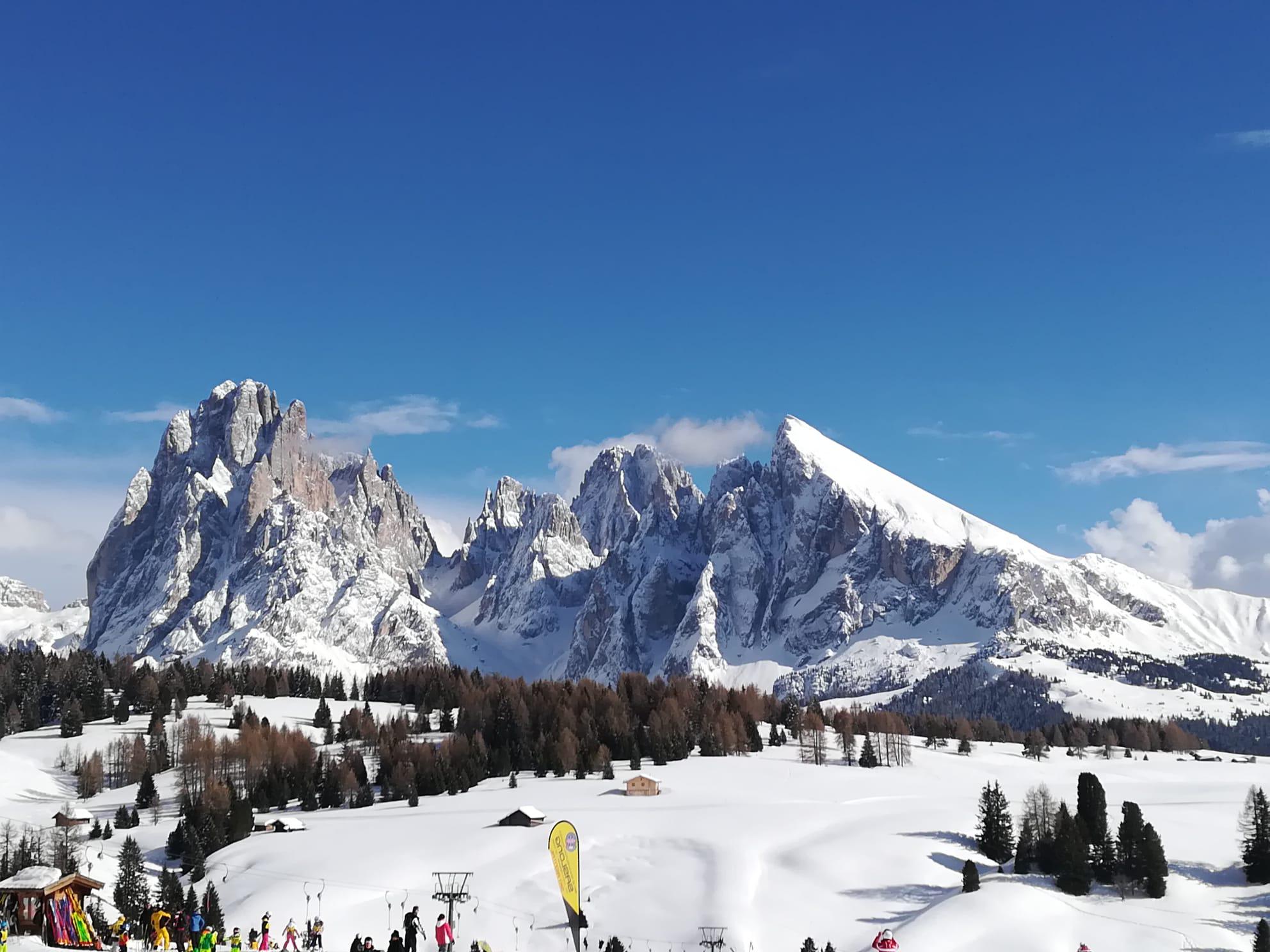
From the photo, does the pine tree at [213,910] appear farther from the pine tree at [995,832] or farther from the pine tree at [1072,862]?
the pine tree at [995,832]

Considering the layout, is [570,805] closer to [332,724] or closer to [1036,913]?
[1036,913]

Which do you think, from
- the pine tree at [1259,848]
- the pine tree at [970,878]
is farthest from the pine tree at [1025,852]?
the pine tree at [1259,848]

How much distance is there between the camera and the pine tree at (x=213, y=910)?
256ft

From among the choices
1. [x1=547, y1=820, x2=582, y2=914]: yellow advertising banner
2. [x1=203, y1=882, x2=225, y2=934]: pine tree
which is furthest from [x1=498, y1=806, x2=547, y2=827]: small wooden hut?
[x1=547, y1=820, x2=582, y2=914]: yellow advertising banner

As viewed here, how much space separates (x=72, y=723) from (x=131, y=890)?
325ft

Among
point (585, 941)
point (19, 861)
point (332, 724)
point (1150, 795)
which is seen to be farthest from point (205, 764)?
point (1150, 795)

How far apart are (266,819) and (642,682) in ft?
249

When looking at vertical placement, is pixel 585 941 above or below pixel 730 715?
below


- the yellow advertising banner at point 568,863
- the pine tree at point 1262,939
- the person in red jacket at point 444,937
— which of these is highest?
the yellow advertising banner at point 568,863

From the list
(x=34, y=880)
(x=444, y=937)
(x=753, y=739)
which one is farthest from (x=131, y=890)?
(x=753, y=739)

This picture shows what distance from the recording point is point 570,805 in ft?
414

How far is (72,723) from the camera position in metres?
176

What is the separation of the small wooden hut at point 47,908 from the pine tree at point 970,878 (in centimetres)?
5827

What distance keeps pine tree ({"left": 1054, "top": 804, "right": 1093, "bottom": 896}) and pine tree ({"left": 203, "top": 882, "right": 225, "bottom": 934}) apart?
57786 millimetres
